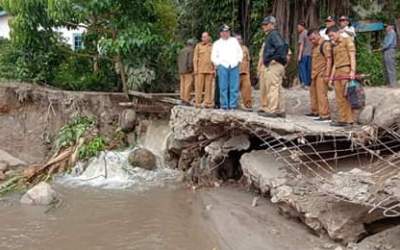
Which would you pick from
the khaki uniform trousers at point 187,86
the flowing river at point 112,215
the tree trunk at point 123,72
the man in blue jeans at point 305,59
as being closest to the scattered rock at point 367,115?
the flowing river at point 112,215

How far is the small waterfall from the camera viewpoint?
1316cm

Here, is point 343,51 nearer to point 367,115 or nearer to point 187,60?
point 367,115

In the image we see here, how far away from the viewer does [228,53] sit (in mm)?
11250

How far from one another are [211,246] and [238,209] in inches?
58.2

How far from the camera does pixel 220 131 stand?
1202 centimetres

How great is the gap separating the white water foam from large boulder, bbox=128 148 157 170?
12cm

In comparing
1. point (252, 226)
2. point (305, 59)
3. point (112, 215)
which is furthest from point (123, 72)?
point (252, 226)

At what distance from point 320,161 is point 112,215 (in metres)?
4.00

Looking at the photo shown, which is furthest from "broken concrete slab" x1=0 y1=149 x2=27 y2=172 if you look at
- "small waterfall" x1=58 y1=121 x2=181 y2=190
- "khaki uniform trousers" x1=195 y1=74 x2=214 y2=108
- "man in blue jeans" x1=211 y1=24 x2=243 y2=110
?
"man in blue jeans" x1=211 y1=24 x2=243 y2=110

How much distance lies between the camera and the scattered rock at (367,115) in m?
9.26

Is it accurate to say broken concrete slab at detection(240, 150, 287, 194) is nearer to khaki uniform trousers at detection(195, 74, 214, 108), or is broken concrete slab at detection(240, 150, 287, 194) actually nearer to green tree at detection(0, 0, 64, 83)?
khaki uniform trousers at detection(195, 74, 214, 108)

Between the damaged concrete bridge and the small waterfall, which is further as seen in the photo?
the small waterfall

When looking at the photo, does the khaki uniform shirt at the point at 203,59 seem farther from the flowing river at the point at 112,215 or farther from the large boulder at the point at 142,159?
the large boulder at the point at 142,159

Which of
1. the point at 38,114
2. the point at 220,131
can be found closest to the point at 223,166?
the point at 220,131
